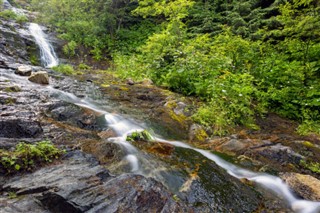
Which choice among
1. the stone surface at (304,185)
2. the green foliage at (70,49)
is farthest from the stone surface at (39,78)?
the stone surface at (304,185)

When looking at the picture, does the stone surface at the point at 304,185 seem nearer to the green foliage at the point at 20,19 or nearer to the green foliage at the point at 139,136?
the green foliage at the point at 139,136

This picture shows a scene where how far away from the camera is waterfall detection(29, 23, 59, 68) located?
12992 millimetres

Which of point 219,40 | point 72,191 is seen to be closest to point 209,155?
point 72,191

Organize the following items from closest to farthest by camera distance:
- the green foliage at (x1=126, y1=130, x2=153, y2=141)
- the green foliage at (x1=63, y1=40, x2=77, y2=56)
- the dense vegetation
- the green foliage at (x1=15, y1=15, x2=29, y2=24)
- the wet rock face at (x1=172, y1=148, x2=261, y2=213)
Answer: the wet rock face at (x1=172, y1=148, x2=261, y2=213) < the green foliage at (x1=126, y1=130, x2=153, y2=141) < the dense vegetation < the green foliage at (x1=63, y1=40, x2=77, y2=56) < the green foliage at (x1=15, y1=15, x2=29, y2=24)

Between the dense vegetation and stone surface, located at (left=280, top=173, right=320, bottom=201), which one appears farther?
the dense vegetation

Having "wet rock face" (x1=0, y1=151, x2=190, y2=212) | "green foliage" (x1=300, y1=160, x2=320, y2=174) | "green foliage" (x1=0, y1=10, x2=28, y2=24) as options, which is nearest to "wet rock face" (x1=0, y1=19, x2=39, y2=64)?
"green foliage" (x1=0, y1=10, x2=28, y2=24)

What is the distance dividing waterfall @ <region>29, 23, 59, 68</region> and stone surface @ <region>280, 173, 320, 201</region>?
12201 millimetres

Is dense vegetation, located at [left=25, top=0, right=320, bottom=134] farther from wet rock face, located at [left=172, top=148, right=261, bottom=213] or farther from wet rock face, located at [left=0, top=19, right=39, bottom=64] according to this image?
wet rock face, located at [left=0, top=19, right=39, bottom=64]

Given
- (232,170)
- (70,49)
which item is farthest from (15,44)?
(232,170)

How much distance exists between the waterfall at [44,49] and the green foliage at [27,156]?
10.5m

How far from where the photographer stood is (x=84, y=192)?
105 inches

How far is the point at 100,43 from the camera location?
54.4ft

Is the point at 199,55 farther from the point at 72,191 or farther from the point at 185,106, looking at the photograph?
the point at 72,191

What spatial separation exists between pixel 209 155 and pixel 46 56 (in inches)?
469
